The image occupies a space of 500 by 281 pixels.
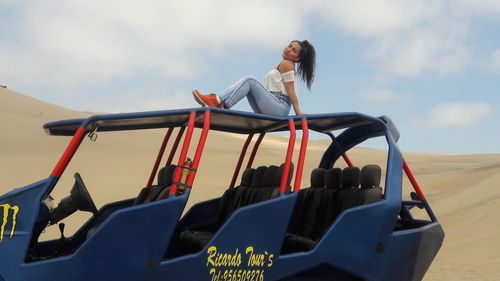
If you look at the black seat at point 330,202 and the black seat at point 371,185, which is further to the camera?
the black seat at point 330,202

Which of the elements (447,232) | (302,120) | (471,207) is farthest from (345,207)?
(471,207)

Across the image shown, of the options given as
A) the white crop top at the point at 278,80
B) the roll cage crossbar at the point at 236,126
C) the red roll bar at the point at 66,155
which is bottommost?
the red roll bar at the point at 66,155

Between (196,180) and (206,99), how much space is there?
23219mm

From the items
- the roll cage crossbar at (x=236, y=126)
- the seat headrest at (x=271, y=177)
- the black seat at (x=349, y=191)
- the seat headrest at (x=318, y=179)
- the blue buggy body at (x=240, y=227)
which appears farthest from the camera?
the seat headrest at (x=318, y=179)

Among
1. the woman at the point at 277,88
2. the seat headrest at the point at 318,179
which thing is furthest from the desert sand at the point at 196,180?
the woman at the point at 277,88

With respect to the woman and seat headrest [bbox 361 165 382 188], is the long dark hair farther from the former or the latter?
seat headrest [bbox 361 165 382 188]

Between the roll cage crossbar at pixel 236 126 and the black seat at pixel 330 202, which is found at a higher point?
the roll cage crossbar at pixel 236 126

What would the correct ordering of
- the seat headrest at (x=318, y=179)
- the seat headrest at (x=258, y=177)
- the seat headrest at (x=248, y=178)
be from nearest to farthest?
the seat headrest at (x=258, y=177)
the seat headrest at (x=318, y=179)
the seat headrest at (x=248, y=178)

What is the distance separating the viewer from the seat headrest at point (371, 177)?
222 inches

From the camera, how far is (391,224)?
524cm

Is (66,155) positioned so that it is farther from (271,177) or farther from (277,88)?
(277,88)

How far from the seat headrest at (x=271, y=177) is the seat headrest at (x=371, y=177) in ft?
2.50

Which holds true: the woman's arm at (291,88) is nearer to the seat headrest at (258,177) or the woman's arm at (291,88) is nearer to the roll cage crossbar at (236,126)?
the roll cage crossbar at (236,126)

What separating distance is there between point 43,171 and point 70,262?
23.6m
